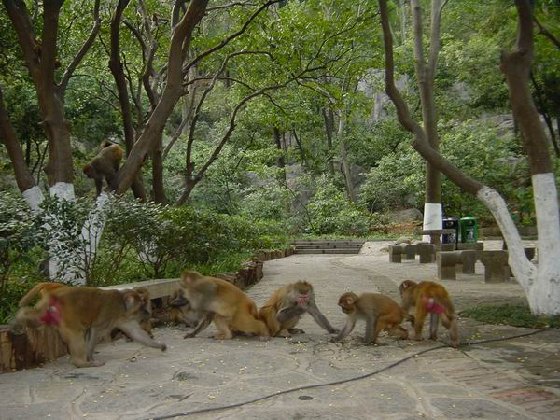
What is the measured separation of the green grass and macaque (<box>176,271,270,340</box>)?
3.40 m

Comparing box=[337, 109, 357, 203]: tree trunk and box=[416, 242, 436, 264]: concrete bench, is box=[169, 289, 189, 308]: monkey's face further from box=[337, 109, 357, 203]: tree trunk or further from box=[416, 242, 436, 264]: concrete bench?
box=[337, 109, 357, 203]: tree trunk

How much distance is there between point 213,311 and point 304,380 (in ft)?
7.37

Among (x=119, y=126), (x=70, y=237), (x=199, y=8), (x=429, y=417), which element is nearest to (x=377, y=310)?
(x=429, y=417)

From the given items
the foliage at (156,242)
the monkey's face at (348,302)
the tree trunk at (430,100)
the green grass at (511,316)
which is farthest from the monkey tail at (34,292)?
the tree trunk at (430,100)

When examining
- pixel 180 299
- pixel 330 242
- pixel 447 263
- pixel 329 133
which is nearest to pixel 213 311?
pixel 180 299

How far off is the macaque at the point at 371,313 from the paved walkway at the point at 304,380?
7.2 inches

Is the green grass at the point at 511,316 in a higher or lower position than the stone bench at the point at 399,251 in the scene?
lower

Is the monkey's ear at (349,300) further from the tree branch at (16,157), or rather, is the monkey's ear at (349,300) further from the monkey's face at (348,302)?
the tree branch at (16,157)

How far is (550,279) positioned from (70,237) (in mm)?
6622

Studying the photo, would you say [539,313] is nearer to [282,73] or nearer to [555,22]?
[555,22]

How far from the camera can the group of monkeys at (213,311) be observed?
20.3ft

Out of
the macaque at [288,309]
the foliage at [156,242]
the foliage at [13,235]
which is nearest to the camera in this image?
the foliage at [13,235]

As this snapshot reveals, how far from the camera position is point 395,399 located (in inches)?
204

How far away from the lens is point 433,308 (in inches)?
286
